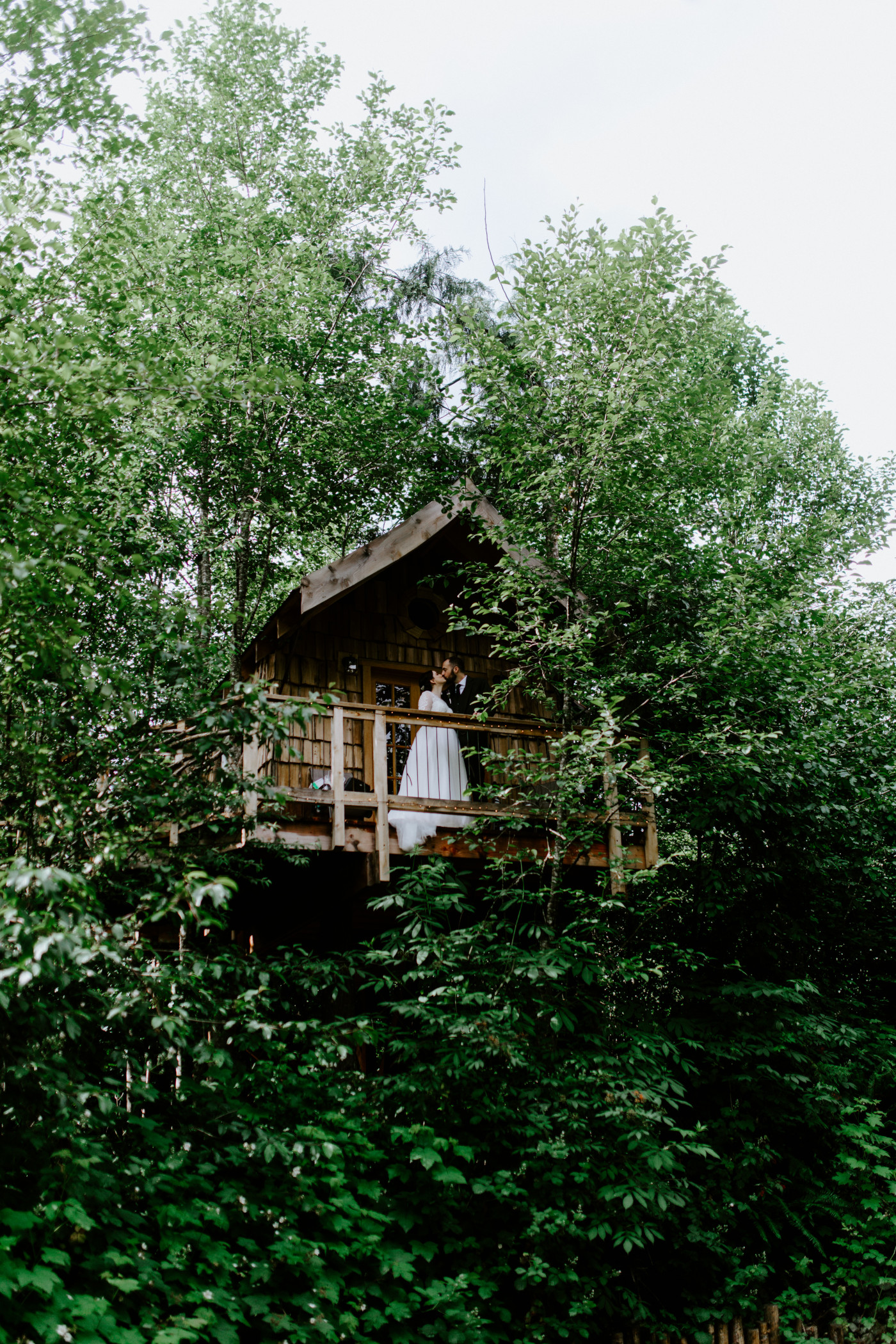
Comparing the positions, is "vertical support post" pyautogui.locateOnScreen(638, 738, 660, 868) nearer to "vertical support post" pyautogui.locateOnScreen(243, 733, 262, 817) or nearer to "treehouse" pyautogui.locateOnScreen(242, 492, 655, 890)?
"treehouse" pyautogui.locateOnScreen(242, 492, 655, 890)

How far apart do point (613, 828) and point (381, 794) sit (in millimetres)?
2513

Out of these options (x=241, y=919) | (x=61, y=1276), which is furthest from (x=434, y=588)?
(x=61, y=1276)

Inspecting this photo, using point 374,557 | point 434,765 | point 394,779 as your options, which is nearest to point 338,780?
point 434,765

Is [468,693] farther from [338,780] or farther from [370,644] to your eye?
[338,780]

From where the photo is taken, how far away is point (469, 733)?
12195mm

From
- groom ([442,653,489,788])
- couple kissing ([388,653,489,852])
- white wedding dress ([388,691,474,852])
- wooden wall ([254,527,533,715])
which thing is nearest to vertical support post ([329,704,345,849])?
couple kissing ([388,653,489,852])

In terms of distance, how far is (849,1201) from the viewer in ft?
31.4

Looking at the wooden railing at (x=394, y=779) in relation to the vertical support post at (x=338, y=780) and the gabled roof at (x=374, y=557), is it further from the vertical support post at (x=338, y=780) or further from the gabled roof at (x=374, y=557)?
the gabled roof at (x=374, y=557)

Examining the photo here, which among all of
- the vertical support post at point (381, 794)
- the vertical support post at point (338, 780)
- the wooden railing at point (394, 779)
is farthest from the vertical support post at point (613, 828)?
the vertical support post at point (338, 780)

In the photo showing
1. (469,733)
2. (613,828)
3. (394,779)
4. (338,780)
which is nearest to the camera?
(338,780)

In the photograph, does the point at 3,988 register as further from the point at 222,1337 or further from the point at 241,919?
the point at 241,919

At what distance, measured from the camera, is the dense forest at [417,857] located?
6.29m

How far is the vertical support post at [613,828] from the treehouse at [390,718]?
0.02 metres

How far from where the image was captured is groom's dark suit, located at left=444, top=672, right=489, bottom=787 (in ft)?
38.2
